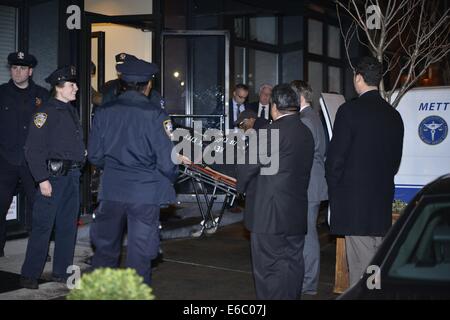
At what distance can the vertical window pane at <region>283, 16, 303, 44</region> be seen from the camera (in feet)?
44.9

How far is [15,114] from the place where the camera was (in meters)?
7.01

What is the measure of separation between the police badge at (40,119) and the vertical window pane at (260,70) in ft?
24.2

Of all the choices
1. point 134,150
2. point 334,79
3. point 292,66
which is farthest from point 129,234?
point 334,79

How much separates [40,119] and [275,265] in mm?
2420

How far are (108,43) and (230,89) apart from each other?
8.62 ft

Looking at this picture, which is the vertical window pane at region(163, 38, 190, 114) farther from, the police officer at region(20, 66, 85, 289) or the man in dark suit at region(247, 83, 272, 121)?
the police officer at region(20, 66, 85, 289)

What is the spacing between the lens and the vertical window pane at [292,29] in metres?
13.7

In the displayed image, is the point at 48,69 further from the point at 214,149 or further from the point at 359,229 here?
the point at 359,229

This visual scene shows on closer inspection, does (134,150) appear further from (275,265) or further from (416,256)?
(416,256)

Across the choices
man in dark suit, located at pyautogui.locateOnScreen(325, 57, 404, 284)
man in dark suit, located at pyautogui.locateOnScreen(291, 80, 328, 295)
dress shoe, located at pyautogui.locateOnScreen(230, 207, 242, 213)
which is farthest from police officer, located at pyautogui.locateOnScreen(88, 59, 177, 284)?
dress shoe, located at pyautogui.locateOnScreen(230, 207, 242, 213)

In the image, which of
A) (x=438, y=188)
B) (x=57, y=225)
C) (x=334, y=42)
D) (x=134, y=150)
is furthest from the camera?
(x=334, y=42)

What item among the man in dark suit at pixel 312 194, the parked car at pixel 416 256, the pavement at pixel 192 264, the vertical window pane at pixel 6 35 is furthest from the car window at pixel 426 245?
the vertical window pane at pixel 6 35

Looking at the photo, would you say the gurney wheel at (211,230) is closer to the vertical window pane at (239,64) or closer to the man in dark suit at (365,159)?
the vertical window pane at (239,64)

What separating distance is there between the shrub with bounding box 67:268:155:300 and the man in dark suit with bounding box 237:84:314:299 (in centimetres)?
211
